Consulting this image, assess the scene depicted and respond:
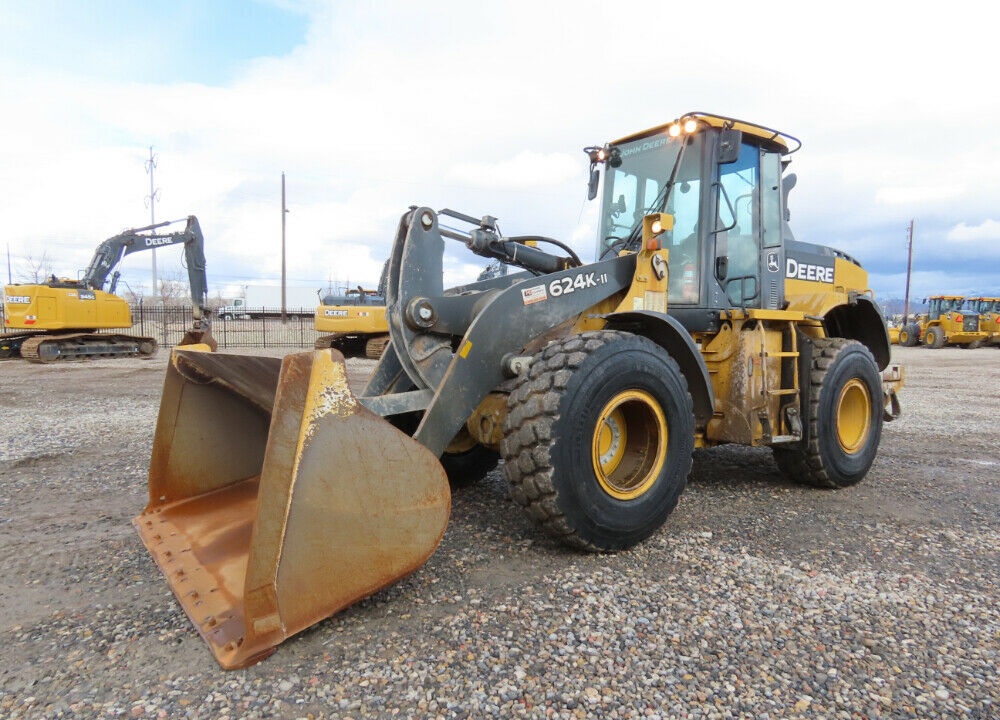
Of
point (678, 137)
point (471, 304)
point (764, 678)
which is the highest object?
point (678, 137)

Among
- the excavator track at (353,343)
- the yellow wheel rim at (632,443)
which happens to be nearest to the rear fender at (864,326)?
the yellow wheel rim at (632,443)

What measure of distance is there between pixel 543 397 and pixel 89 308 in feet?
62.6

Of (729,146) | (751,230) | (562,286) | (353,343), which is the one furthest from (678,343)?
(353,343)

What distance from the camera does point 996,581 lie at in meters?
3.14

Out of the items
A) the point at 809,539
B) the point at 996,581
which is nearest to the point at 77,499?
the point at 809,539

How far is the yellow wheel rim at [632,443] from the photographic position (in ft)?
11.1

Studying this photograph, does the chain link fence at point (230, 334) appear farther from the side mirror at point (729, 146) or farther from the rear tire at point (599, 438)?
the rear tire at point (599, 438)

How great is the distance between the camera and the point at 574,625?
260 cm

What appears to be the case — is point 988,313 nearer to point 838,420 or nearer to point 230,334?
point 838,420

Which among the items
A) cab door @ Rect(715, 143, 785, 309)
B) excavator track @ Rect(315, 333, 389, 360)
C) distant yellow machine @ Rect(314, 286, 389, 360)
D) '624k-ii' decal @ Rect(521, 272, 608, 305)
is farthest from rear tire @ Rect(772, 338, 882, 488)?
excavator track @ Rect(315, 333, 389, 360)

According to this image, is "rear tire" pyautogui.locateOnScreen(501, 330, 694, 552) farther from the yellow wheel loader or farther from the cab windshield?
the cab windshield

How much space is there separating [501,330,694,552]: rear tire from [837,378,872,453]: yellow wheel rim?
226cm

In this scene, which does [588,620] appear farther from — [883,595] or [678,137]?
[678,137]

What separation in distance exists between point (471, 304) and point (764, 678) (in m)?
2.33
